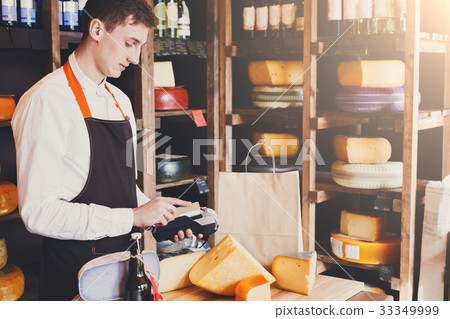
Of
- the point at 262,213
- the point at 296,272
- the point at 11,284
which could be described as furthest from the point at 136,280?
the point at 11,284

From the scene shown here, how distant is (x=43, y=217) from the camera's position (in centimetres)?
162

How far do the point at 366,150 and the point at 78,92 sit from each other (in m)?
1.68

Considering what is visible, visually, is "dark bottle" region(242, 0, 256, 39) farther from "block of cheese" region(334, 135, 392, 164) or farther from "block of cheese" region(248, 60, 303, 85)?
"block of cheese" region(334, 135, 392, 164)

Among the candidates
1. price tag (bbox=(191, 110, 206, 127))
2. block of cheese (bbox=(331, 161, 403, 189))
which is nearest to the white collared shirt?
price tag (bbox=(191, 110, 206, 127))

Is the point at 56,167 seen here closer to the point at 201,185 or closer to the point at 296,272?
→ the point at 296,272

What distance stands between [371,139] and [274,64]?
2.38 ft

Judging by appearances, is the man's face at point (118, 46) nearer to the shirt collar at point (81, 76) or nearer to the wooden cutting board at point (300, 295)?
the shirt collar at point (81, 76)

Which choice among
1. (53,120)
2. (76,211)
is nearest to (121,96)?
(53,120)

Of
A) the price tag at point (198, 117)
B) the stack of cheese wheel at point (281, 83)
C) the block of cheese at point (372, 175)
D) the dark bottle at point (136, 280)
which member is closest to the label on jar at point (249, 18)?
the stack of cheese wheel at point (281, 83)

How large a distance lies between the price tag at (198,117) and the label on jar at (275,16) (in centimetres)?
68

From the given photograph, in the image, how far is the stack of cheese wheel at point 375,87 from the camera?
2771 mm

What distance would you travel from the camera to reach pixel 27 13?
2422 millimetres

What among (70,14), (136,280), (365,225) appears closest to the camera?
(136,280)

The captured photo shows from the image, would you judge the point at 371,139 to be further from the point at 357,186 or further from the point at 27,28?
the point at 27,28
